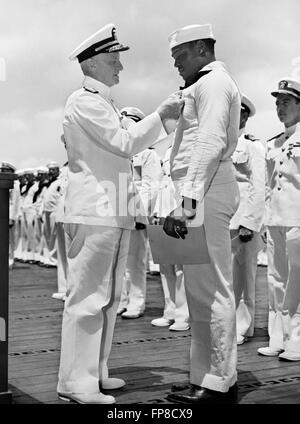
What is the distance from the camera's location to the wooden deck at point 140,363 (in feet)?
11.1

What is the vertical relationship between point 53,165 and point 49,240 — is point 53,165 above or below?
above

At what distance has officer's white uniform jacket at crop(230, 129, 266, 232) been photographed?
484cm

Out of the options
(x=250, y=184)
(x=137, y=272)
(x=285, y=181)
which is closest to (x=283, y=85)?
(x=285, y=181)

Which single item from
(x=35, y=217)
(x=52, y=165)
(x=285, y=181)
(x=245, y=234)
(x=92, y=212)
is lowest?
(x=245, y=234)

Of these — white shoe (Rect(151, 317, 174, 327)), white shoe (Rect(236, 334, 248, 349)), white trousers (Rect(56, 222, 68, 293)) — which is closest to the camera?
white shoe (Rect(236, 334, 248, 349))

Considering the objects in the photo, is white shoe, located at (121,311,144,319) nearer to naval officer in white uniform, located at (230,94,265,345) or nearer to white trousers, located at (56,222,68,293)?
naval officer in white uniform, located at (230,94,265,345)

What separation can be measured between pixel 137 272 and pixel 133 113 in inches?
57.1

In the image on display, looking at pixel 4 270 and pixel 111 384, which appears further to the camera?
pixel 111 384

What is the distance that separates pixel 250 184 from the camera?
4.91m

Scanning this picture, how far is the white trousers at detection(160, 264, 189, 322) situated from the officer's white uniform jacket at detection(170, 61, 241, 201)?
2.29 m

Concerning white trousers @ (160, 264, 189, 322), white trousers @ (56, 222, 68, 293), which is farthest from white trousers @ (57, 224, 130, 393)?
white trousers @ (56, 222, 68, 293)

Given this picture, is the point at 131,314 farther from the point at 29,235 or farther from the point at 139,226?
the point at 29,235

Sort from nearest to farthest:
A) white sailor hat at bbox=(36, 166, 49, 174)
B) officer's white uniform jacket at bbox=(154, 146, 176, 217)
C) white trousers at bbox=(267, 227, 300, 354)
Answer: white trousers at bbox=(267, 227, 300, 354) → officer's white uniform jacket at bbox=(154, 146, 176, 217) → white sailor hat at bbox=(36, 166, 49, 174)

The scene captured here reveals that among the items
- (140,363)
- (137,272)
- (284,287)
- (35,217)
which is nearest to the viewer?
(140,363)
